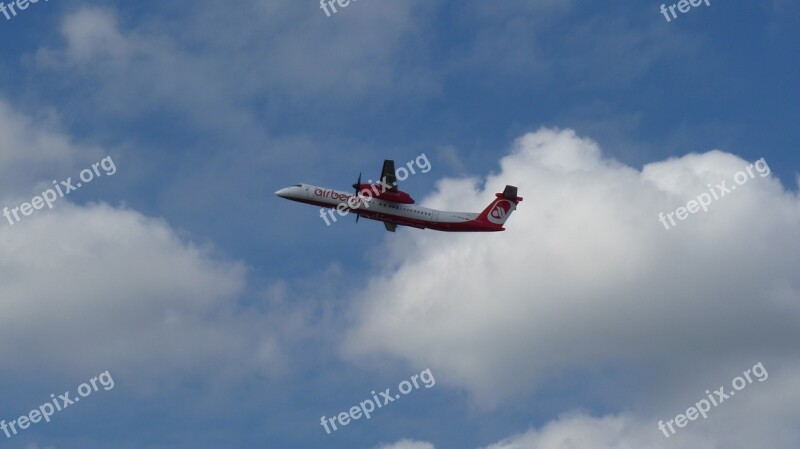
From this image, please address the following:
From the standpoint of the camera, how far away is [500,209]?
153 meters

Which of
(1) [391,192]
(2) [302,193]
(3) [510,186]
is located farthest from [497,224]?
(2) [302,193]

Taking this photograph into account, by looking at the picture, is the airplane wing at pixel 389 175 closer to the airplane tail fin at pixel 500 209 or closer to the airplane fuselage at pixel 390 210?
the airplane fuselage at pixel 390 210

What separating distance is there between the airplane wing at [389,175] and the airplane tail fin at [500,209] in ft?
48.5

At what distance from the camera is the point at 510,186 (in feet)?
502

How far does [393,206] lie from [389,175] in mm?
4823

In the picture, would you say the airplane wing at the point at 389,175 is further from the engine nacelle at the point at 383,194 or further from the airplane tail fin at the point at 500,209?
the airplane tail fin at the point at 500,209

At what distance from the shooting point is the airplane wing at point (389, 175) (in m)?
146

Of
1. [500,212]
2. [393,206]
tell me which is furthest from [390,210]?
[500,212]

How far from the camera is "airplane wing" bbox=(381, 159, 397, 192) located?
145625mm

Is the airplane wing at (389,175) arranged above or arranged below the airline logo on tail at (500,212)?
above

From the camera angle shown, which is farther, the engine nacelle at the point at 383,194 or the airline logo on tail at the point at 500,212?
the airline logo on tail at the point at 500,212

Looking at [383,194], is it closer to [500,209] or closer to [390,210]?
[390,210]

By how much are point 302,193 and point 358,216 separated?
31.1 feet

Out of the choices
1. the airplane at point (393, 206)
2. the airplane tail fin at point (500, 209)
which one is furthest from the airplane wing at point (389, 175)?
the airplane tail fin at point (500, 209)
